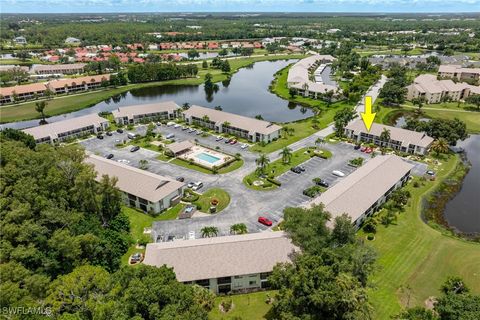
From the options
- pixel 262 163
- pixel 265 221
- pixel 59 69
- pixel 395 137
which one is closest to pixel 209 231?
pixel 265 221

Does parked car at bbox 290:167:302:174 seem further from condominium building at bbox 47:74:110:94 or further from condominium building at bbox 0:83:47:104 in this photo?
condominium building at bbox 0:83:47:104

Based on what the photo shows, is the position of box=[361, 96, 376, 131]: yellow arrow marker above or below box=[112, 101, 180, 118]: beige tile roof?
below

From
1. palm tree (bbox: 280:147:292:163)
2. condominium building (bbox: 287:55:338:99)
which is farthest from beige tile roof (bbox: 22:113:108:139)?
→ condominium building (bbox: 287:55:338:99)

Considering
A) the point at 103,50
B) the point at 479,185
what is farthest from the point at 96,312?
the point at 103,50

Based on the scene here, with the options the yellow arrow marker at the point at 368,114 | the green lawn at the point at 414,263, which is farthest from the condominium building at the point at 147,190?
the yellow arrow marker at the point at 368,114

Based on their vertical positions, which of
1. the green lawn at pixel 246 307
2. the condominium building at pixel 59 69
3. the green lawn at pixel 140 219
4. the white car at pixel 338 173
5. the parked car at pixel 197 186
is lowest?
the green lawn at pixel 246 307

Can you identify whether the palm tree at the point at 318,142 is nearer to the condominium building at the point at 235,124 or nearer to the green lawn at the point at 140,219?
the condominium building at the point at 235,124
